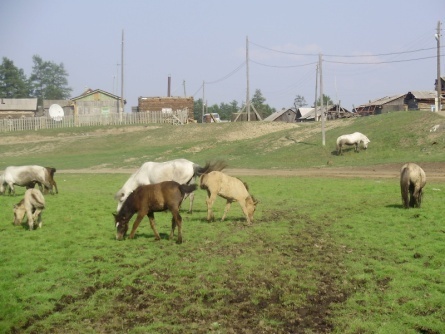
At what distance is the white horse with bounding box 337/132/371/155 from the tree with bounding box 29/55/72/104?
11320 cm

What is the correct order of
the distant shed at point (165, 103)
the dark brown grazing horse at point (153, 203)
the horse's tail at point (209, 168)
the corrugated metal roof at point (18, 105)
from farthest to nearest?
the corrugated metal roof at point (18, 105), the distant shed at point (165, 103), the horse's tail at point (209, 168), the dark brown grazing horse at point (153, 203)

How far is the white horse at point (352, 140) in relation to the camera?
44.3m

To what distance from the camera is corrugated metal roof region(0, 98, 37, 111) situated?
303 feet

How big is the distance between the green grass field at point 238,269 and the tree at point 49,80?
425 feet

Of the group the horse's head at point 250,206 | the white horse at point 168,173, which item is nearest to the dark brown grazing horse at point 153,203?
the horse's head at point 250,206

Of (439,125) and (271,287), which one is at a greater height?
(439,125)

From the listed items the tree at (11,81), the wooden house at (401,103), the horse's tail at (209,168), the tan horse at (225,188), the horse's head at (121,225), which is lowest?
the horse's head at (121,225)

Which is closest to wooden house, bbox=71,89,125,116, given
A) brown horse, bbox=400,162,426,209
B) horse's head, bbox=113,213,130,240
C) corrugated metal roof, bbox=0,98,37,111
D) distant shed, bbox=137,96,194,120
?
distant shed, bbox=137,96,194,120

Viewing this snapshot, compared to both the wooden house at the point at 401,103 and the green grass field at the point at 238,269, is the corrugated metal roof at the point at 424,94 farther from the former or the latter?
the green grass field at the point at 238,269

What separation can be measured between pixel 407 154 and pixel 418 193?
21.9 meters

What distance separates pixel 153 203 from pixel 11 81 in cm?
12274

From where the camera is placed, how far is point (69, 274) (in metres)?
12.1

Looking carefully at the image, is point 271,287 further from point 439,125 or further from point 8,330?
point 439,125

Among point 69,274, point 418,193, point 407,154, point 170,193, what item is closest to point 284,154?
point 407,154
